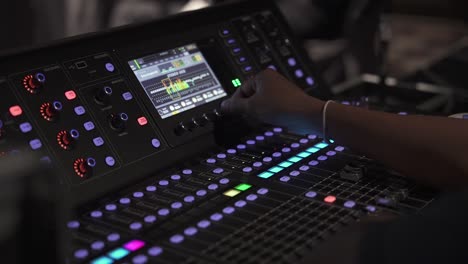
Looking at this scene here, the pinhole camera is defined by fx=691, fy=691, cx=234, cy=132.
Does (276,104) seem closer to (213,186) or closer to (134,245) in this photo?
(213,186)

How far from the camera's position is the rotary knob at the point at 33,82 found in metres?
1.22

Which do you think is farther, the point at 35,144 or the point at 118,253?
the point at 35,144

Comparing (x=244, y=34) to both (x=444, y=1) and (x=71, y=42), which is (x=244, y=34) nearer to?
(x=71, y=42)

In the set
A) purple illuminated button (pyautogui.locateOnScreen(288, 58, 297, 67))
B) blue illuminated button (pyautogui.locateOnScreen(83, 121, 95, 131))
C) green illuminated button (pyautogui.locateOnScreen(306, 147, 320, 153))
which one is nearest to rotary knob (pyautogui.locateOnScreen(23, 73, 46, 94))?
blue illuminated button (pyautogui.locateOnScreen(83, 121, 95, 131))

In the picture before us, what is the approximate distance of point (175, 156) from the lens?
4.41 ft

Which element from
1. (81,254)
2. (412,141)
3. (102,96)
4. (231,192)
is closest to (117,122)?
(102,96)

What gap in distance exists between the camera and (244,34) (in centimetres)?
162

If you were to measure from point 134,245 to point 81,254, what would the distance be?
0.08m

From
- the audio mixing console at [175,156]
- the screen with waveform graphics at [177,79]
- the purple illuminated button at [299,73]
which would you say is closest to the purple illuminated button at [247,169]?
the audio mixing console at [175,156]

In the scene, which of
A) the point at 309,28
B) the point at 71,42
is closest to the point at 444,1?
the point at 309,28

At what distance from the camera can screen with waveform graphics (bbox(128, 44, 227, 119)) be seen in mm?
1388

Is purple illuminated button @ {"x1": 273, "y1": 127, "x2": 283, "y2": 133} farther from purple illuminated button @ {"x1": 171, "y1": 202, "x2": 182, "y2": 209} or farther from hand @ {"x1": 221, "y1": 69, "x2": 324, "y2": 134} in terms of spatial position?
purple illuminated button @ {"x1": 171, "y1": 202, "x2": 182, "y2": 209}

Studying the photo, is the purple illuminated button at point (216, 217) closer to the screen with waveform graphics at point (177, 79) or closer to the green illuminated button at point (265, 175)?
the green illuminated button at point (265, 175)

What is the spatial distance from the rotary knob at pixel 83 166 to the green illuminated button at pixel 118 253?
0.24 m
